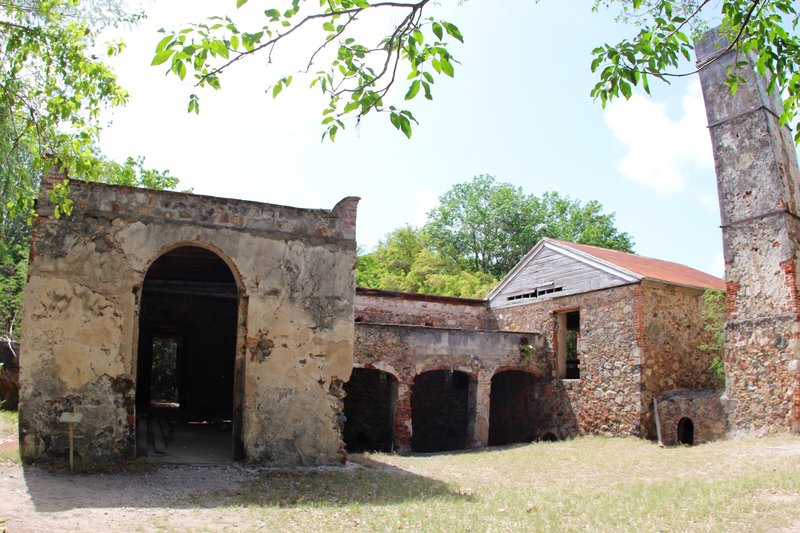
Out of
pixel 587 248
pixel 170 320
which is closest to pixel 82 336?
pixel 170 320

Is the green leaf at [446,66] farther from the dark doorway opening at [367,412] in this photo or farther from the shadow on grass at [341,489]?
the dark doorway opening at [367,412]

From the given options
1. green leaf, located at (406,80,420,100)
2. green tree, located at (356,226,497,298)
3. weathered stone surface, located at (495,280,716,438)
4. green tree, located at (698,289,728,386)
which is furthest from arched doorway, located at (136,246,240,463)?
green tree, located at (356,226,497,298)

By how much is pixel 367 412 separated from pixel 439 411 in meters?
2.82

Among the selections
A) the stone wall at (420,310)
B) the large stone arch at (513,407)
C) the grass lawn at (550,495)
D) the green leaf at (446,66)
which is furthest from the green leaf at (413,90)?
the stone wall at (420,310)

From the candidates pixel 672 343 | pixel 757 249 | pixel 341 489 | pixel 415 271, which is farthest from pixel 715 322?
pixel 415 271

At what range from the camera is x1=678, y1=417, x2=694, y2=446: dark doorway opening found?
1549cm

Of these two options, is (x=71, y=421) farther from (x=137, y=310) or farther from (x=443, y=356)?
(x=443, y=356)

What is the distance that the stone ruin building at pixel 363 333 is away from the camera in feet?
30.9

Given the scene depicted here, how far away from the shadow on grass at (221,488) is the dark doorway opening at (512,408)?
9395mm

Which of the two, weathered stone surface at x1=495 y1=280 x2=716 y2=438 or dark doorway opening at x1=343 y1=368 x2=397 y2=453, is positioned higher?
weathered stone surface at x1=495 y1=280 x2=716 y2=438

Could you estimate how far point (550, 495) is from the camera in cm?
920

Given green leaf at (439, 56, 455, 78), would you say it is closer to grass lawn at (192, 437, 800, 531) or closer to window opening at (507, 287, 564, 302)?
grass lawn at (192, 437, 800, 531)

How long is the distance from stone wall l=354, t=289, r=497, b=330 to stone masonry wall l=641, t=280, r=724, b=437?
243 inches

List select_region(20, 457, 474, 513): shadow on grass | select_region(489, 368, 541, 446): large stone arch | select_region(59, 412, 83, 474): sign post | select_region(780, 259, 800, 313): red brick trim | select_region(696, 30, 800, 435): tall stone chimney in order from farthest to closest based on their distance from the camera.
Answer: select_region(489, 368, 541, 446): large stone arch, select_region(696, 30, 800, 435): tall stone chimney, select_region(780, 259, 800, 313): red brick trim, select_region(59, 412, 83, 474): sign post, select_region(20, 457, 474, 513): shadow on grass
